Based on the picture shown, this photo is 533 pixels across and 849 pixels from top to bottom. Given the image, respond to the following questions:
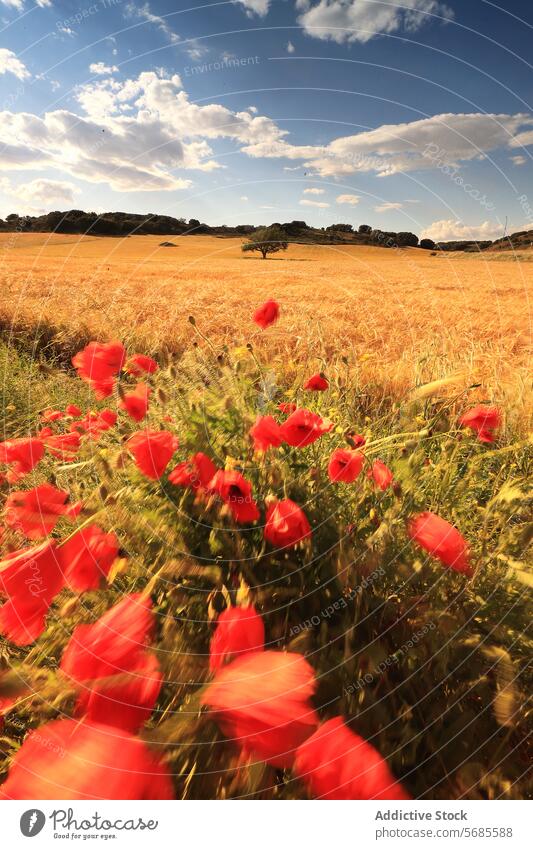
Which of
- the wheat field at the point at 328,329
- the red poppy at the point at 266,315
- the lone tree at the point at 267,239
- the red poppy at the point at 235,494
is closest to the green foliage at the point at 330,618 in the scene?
the red poppy at the point at 235,494

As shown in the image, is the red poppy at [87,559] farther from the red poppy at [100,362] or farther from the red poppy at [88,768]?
the red poppy at [100,362]

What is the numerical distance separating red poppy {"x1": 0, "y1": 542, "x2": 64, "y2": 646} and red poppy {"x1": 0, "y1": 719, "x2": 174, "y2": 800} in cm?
20

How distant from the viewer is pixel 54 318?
6000 millimetres

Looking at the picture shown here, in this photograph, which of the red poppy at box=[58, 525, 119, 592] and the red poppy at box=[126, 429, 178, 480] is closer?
the red poppy at box=[58, 525, 119, 592]

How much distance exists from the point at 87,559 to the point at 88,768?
0.31 m

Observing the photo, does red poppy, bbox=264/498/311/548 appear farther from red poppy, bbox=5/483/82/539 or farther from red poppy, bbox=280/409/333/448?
red poppy, bbox=5/483/82/539

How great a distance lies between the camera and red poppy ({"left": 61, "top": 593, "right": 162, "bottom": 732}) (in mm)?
577

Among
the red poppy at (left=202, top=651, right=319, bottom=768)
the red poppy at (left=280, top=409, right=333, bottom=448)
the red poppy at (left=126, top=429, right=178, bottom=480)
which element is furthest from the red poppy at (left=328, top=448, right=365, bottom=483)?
the red poppy at (left=202, top=651, right=319, bottom=768)

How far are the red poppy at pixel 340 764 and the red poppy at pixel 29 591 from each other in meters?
0.46

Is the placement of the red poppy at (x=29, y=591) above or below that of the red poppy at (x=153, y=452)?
below

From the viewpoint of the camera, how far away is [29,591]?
2.51 feet

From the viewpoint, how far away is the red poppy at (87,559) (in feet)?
2.53
